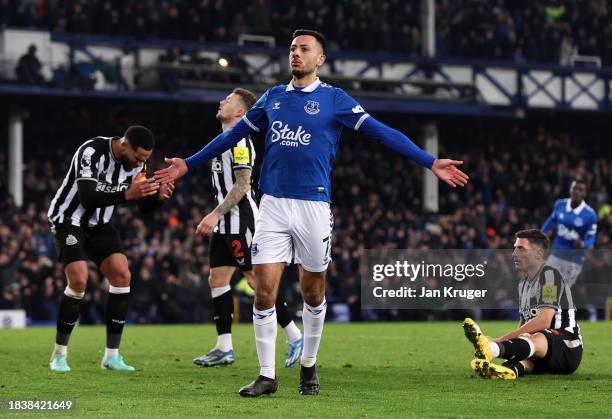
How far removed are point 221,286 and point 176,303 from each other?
42.3 ft

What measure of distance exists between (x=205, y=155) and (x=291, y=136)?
692 millimetres

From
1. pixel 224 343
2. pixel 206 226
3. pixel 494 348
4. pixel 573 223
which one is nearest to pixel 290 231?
pixel 206 226

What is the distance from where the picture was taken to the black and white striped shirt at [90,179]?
1088cm

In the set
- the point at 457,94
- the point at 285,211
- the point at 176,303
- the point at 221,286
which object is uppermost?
the point at 457,94

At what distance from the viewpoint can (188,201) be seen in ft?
99.6

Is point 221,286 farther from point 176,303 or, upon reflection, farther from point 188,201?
point 188,201

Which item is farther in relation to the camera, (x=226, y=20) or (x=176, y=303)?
(x=226, y=20)

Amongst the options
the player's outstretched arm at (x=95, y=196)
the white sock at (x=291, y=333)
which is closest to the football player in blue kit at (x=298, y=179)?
the player's outstretched arm at (x=95, y=196)

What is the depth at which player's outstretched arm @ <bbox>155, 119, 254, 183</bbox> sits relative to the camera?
30.0ft

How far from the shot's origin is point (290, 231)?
8.96 meters

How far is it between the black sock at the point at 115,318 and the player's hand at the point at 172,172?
250 centimetres

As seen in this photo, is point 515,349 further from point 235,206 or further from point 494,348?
point 235,206

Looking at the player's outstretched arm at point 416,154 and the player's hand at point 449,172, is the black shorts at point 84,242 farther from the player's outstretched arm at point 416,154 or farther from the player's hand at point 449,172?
the player's hand at point 449,172

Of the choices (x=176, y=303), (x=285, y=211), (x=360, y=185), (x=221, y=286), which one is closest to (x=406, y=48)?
(x=360, y=185)
